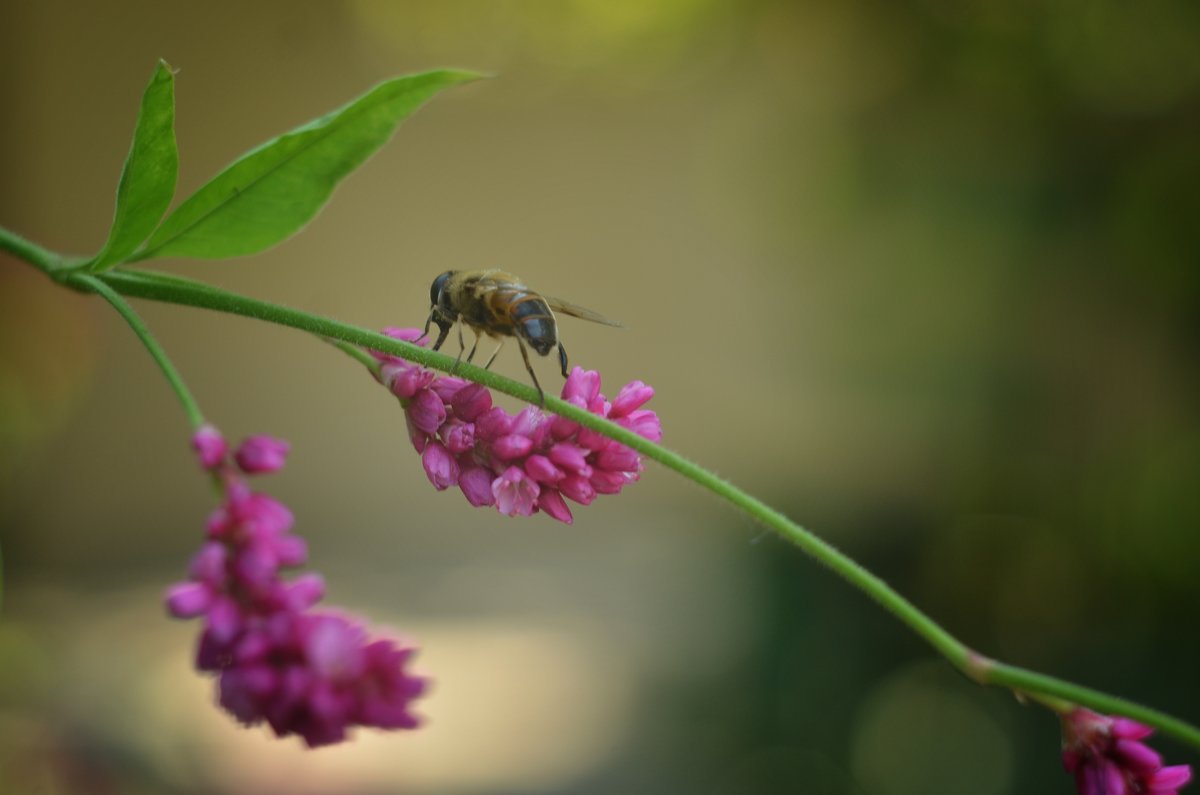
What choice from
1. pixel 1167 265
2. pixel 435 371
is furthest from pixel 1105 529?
pixel 435 371

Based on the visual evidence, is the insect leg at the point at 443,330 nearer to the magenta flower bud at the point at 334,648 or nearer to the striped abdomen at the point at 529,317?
the striped abdomen at the point at 529,317

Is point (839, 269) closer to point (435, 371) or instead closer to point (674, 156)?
point (674, 156)

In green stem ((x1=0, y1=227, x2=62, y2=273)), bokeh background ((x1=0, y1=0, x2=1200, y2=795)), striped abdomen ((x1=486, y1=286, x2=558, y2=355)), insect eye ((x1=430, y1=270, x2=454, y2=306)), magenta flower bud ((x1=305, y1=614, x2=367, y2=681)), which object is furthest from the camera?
bokeh background ((x1=0, y1=0, x2=1200, y2=795))

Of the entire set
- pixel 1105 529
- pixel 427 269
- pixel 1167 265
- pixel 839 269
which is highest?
pixel 427 269

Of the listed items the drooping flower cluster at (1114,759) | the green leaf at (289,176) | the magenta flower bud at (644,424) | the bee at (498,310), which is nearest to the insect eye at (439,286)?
the bee at (498,310)

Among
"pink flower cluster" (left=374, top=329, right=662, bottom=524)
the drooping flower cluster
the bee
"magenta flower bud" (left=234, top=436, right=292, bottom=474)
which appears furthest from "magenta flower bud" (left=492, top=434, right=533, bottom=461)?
the drooping flower cluster

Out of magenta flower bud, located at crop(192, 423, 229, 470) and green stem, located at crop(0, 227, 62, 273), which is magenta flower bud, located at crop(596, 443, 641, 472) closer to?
magenta flower bud, located at crop(192, 423, 229, 470)

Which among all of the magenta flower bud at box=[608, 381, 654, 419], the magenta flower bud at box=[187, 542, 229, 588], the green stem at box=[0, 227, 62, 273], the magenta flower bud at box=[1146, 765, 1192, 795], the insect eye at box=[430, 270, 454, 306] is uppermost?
the insect eye at box=[430, 270, 454, 306]
